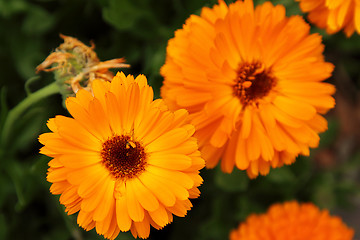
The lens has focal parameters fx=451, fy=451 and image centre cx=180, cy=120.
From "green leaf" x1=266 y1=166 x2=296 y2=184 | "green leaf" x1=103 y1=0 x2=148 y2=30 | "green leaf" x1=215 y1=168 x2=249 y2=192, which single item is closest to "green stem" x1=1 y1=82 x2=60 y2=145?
"green leaf" x1=103 y1=0 x2=148 y2=30

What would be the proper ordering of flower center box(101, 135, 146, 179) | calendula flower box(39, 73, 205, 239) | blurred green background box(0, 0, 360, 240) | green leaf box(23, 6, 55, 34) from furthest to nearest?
1. green leaf box(23, 6, 55, 34)
2. blurred green background box(0, 0, 360, 240)
3. flower center box(101, 135, 146, 179)
4. calendula flower box(39, 73, 205, 239)

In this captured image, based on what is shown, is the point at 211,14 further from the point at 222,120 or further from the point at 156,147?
the point at 156,147

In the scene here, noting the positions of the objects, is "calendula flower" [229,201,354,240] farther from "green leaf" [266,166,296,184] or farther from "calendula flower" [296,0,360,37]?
"calendula flower" [296,0,360,37]

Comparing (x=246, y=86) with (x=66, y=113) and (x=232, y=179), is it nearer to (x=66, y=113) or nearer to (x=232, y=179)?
(x=232, y=179)

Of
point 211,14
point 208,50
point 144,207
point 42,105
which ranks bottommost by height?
point 144,207

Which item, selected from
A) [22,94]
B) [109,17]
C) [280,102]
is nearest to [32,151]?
[22,94]

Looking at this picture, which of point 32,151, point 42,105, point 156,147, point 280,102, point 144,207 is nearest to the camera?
point 144,207
